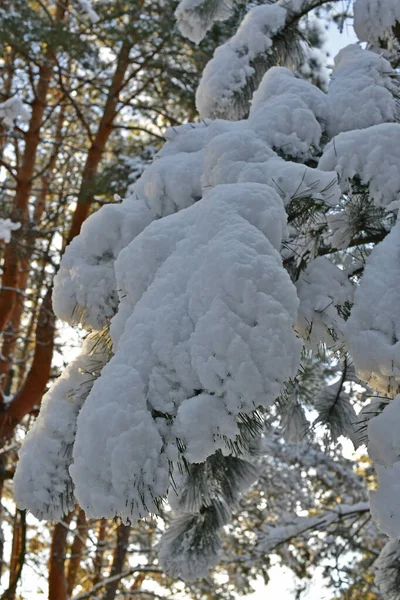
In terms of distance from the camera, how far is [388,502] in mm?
1408

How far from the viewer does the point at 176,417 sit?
4.19 ft

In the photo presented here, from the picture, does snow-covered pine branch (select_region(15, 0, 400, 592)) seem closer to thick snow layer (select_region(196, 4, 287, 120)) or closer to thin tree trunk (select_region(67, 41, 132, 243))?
thick snow layer (select_region(196, 4, 287, 120))

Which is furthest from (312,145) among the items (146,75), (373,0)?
(146,75)

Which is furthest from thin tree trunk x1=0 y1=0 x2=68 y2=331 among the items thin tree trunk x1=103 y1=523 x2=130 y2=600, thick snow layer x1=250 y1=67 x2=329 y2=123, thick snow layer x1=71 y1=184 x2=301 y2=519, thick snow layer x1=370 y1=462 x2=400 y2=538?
thick snow layer x1=370 y1=462 x2=400 y2=538

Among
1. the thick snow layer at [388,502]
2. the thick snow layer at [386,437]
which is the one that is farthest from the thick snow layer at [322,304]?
the thick snow layer at [388,502]

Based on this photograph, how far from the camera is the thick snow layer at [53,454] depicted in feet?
6.26

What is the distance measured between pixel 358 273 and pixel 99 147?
4.42m

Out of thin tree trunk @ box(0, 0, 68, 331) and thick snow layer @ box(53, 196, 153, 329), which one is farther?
thin tree trunk @ box(0, 0, 68, 331)

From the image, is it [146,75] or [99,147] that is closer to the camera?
[99,147]

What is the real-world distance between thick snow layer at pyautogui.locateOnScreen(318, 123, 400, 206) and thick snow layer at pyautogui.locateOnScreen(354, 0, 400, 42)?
135 cm

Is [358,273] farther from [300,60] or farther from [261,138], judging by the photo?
[300,60]

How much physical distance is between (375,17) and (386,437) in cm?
237

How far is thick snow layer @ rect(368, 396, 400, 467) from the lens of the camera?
1.44 metres

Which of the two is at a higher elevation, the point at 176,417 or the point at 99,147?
the point at 99,147
